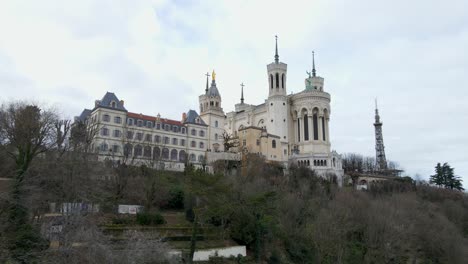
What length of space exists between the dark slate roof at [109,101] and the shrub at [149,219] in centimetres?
2505

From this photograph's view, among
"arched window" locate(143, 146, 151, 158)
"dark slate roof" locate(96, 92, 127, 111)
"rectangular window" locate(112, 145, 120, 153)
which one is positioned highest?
"dark slate roof" locate(96, 92, 127, 111)

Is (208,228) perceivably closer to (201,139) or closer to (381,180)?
(201,139)

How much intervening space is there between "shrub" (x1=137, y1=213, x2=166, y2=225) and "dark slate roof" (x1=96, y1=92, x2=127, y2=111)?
2505cm

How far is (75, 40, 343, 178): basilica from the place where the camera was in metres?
51.3

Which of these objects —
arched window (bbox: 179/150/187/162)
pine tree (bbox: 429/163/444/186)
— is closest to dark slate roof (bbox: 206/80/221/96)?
arched window (bbox: 179/150/187/162)

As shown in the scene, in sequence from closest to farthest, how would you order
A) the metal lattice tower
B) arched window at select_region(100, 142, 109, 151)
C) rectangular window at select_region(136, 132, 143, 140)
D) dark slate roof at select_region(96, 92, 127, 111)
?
rectangular window at select_region(136, 132, 143, 140) → arched window at select_region(100, 142, 109, 151) → dark slate roof at select_region(96, 92, 127, 111) → the metal lattice tower

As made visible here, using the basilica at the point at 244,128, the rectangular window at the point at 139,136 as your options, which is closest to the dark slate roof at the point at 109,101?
the basilica at the point at 244,128

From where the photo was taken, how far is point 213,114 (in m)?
67.1

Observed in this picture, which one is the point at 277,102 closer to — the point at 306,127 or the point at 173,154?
the point at 306,127

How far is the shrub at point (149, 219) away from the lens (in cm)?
2912

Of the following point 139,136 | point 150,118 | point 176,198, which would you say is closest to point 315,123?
point 150,118

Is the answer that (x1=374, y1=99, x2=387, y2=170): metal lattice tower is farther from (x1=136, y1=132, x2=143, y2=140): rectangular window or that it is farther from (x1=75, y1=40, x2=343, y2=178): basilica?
(x1=136, y1=132, x2=143, y2=140): rectangular window

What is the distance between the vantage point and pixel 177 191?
37.3 metres

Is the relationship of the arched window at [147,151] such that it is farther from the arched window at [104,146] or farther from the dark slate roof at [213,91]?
the dark slate roof at [213,91]
